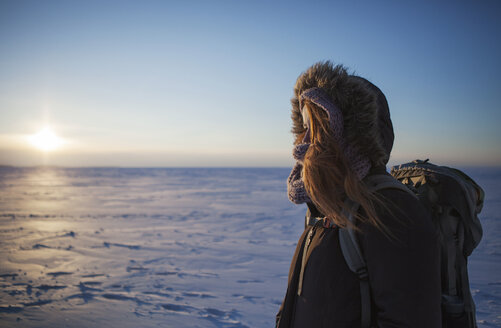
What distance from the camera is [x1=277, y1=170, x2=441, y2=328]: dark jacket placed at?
94 centimetres

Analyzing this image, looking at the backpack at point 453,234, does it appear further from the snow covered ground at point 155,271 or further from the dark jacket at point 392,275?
the snow covered ground at point 155,271

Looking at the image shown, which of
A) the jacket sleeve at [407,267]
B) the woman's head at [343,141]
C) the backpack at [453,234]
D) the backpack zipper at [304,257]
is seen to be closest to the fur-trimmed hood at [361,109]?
the woman's head at [343,141]

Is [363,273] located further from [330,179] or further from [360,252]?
[330,179]

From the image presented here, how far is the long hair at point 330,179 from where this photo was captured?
1063mm

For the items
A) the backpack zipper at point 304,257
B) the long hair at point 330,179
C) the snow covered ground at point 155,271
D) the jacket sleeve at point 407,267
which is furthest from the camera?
the snow covered ground at point 155,271

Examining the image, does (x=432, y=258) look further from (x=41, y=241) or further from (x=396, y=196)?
(x=41, y=241)

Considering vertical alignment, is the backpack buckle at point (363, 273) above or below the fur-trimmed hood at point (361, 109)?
below

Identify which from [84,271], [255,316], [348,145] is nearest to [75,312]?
[84,271]

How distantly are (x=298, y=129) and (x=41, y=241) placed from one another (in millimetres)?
7194

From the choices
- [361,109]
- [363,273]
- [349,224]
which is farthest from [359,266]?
[361,109]

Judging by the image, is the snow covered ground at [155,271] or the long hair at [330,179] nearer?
the long hair at [330,179]

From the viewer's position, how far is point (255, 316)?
339 centimetres

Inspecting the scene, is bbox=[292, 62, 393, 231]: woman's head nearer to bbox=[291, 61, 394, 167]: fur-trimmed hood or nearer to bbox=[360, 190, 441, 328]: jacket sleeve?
bbox=[291, 61, 394, 167]: fur-trimmed hood

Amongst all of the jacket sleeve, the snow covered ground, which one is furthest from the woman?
the snow covered ground
